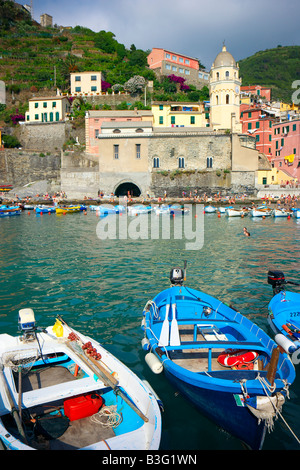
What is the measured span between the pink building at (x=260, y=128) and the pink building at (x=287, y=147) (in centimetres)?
167

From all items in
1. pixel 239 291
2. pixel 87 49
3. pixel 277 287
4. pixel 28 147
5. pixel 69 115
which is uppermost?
pixel 87 49

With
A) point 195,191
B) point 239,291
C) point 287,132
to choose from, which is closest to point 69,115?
point 195,191

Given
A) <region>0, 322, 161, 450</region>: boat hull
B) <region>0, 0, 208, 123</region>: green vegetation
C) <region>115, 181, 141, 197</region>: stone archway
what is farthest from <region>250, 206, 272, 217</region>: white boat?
<region>0, 0, 208, 123</region>: green vegetation

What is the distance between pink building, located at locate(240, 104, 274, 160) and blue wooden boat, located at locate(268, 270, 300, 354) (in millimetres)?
51168

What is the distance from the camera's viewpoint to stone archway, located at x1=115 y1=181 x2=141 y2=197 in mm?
55156

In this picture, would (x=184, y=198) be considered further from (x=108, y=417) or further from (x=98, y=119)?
(x=108, y=417)

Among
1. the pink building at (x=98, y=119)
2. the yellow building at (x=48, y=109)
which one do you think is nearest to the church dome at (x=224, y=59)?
the pink building at (x=98, y=119)

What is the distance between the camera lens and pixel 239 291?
1234 centimetres

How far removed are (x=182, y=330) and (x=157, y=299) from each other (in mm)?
1420

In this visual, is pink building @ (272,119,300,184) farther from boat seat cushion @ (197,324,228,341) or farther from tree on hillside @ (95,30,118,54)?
tree on hillside @ (95,30,118,54)

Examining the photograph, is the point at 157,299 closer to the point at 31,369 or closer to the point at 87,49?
the point at 31,369

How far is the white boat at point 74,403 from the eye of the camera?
4.43 m

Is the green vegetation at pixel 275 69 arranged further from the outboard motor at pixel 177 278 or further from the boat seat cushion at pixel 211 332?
the boat seat cushion at pixel 211 332

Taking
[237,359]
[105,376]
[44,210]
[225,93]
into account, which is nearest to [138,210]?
[44,210]
